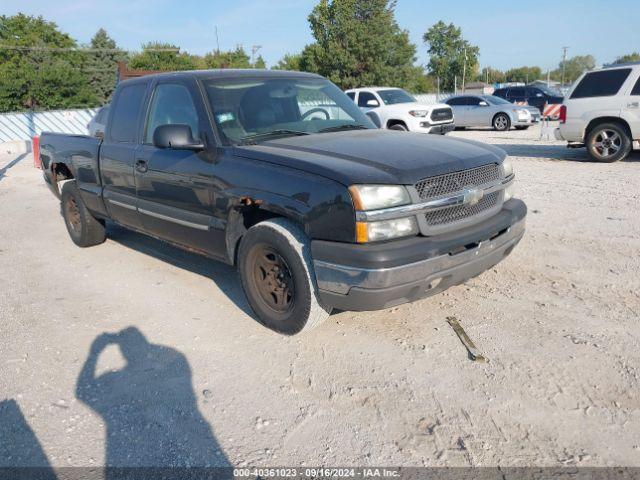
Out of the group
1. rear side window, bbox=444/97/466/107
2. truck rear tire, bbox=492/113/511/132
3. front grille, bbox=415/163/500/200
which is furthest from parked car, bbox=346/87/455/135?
front grille, bbox=415/163/500/200

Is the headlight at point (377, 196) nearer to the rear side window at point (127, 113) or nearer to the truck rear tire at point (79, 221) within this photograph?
the rear side window at point (127, 113)

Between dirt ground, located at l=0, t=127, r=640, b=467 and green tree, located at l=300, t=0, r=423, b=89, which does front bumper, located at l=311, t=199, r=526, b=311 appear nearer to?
dirt ground, located at l=0, t=127, r=640, b=467

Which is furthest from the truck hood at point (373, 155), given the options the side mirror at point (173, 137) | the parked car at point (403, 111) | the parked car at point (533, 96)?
the parked car at point (533, 96)

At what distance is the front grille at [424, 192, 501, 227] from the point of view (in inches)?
134

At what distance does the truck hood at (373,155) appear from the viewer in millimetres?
3336

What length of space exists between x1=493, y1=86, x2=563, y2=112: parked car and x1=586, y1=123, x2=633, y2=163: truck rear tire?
13792mm

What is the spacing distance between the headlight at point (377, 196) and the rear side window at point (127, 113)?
9.11 ft

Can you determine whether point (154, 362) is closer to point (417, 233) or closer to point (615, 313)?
point (417, 233)

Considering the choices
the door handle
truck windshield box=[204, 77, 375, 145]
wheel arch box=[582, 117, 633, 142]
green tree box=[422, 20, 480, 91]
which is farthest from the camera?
green tree box=[422, 20, 480, 91]

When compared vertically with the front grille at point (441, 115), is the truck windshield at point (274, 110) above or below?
above

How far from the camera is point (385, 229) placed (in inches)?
128

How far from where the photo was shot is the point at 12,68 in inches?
1654

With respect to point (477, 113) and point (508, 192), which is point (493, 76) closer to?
point (477, 113)

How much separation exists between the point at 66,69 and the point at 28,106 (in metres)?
3.89
